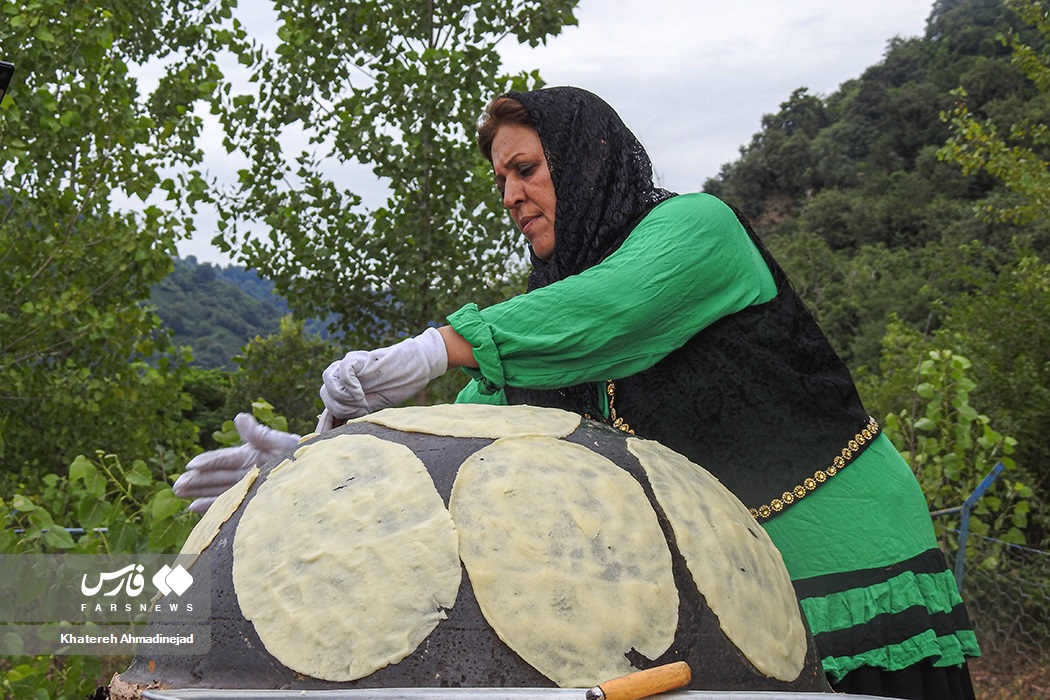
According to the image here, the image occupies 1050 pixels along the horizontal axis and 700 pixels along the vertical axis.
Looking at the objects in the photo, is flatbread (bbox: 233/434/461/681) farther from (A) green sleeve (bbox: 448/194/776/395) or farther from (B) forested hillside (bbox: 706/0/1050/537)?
(B) forested hillside (bbox: 706/0/1050/537)

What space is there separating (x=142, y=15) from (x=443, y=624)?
847cm

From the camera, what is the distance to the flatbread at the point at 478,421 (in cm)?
153

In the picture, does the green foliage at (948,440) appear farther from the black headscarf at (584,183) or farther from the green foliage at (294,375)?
the black headscarf at (584,183)

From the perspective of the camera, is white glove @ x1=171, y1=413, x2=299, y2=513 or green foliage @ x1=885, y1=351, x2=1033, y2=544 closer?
white glove @ x1=171, y1=413, x2=299, y2=513

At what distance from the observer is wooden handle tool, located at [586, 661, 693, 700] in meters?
1.23

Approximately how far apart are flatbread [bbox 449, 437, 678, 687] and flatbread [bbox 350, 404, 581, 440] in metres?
0.05

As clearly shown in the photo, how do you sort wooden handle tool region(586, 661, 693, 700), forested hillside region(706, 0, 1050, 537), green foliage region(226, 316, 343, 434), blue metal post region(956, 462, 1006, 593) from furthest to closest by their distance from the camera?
1. forested hillside region(706, 0, 1050, 537)
2. green foliage region(226, 316, 343, 434)
3. blue metal post region(956, 462, 1006, 593)
4. wooden handle tool region(586, 661, 693, 700)

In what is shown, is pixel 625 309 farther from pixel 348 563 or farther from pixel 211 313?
pixel 211 313

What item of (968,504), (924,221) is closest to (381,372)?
(968,504)

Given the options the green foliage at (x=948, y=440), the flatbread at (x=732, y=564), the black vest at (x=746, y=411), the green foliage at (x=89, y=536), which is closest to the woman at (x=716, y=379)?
the black vest at (x=746, y=411)

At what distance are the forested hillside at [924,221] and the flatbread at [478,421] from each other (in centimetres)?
506

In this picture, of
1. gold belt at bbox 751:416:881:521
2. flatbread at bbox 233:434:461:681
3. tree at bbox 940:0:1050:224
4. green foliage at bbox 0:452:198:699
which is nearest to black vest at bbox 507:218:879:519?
gold belt at bbox 751:416:881:521

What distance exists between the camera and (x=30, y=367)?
6.63 m

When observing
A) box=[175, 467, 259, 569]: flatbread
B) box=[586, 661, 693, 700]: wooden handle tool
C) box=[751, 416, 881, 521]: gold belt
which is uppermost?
box=[175, 467, 259, 569]: flatbread
